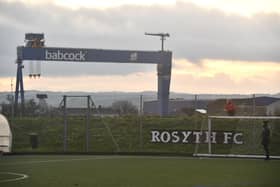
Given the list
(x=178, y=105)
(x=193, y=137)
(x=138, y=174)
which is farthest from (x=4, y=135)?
(x=178, y=105)

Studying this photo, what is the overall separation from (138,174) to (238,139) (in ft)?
41.4

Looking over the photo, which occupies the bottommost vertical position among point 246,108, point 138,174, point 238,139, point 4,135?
point 138,174

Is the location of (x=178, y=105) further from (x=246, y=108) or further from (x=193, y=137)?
(x=193, y=137)

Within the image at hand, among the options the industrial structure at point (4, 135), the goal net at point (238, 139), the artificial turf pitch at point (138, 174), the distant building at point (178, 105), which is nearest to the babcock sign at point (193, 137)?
the goal net at point (238, 139)

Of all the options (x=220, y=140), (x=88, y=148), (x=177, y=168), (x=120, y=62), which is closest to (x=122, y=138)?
(x=88, y=148)

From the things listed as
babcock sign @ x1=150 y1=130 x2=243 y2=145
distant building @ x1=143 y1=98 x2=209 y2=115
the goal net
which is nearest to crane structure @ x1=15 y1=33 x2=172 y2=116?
distant building @ x1=143 y1=98 x2=209 y2=115

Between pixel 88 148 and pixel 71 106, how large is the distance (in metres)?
2.18

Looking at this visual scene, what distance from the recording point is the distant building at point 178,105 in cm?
4031

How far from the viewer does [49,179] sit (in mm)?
16938

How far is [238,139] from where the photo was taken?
30.4m

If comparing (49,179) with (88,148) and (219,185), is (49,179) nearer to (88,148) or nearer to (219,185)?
(219,185)

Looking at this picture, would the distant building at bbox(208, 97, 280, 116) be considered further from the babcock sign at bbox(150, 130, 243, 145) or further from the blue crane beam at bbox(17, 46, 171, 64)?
the blue crane beam at bbox(17, 46, 171, 64)

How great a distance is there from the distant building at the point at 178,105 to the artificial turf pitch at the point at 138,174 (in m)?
14.6

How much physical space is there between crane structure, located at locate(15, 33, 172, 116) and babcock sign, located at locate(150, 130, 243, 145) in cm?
1362
